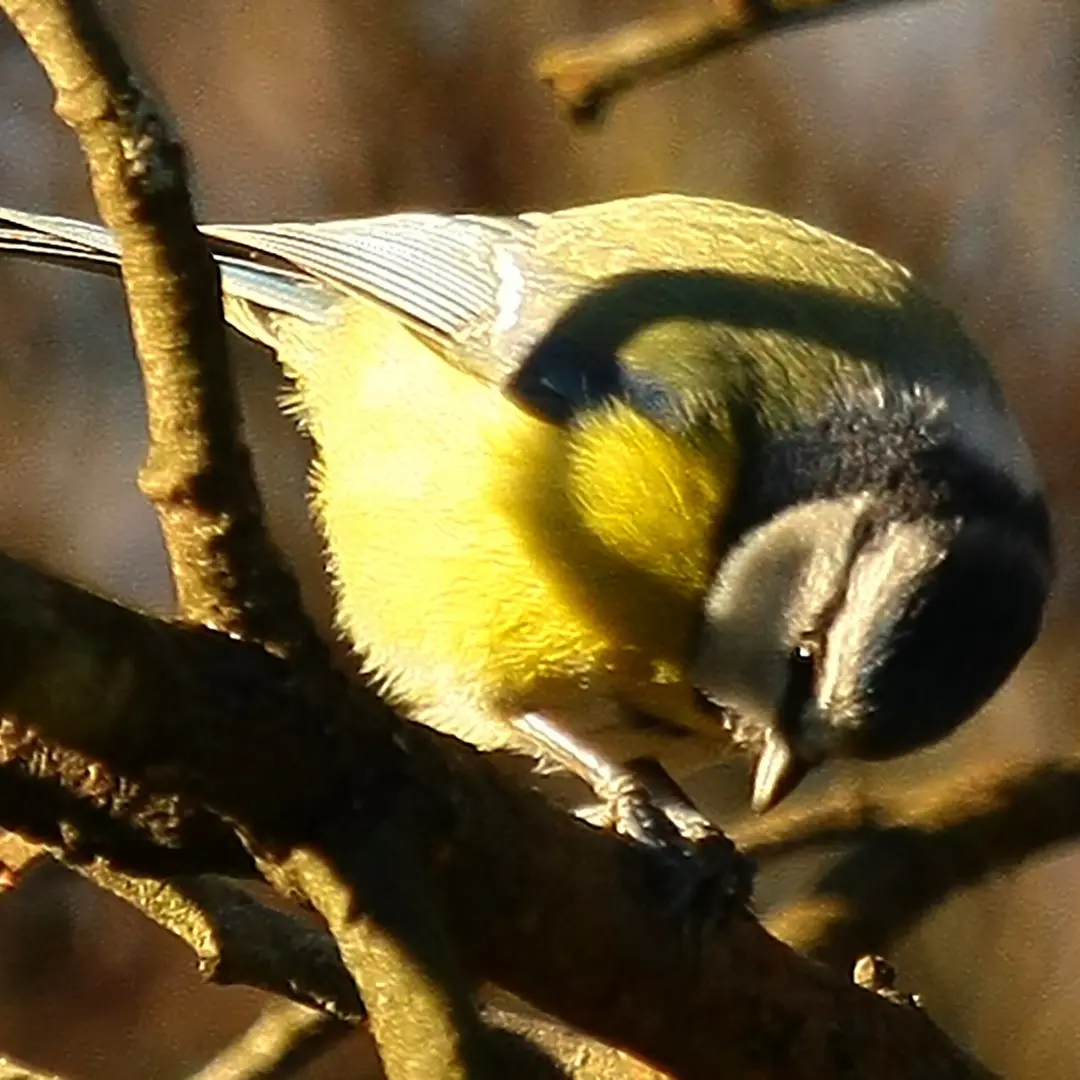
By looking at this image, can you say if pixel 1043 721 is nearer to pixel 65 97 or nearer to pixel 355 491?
pixel 355 491

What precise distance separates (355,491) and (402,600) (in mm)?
126

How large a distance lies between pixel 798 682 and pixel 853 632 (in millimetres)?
63

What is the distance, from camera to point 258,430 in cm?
344

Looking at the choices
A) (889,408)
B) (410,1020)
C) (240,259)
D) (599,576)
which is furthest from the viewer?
(240,259)

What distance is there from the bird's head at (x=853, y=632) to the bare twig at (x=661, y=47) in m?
0.37

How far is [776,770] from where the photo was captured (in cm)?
197

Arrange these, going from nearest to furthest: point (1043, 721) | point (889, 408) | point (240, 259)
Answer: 1. point (889, 408)
2. point (240, 259)
3. point (1043, 721)

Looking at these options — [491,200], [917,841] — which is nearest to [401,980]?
[917,841]

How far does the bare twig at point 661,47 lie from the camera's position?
1790 millimetres

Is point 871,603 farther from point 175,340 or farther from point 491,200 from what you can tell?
point 491,200

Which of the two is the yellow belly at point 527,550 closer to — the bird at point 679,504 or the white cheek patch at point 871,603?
the bird at point 679,504

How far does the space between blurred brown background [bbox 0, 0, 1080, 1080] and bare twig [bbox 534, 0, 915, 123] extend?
4.68ft

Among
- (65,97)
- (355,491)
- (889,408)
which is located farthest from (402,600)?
(65,97)

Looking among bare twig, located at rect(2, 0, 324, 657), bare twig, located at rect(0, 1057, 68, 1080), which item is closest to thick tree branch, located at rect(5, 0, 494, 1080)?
bare twig, located at rect(2, 0, 324, 657)
